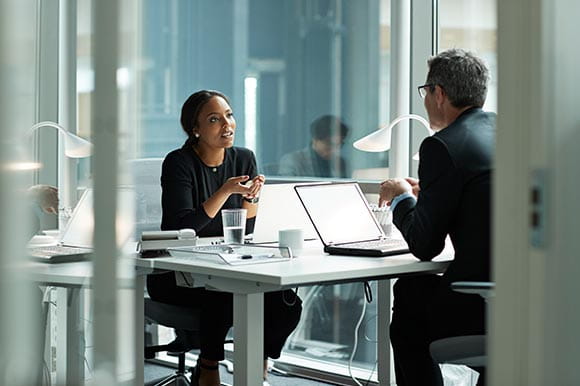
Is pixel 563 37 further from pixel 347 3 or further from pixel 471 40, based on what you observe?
pixel 347 3

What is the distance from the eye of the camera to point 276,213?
3584 millimetres

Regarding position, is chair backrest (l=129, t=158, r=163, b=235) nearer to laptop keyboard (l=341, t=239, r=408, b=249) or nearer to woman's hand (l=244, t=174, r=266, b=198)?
woman's hand (l=244, t=174, r=266, b=198)

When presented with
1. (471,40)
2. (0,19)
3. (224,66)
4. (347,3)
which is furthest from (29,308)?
(224,66)

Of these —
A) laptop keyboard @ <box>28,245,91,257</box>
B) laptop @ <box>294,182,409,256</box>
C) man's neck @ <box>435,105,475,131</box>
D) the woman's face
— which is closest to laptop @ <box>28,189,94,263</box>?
laptop keyboard @ <box>28,245,91,257</box>

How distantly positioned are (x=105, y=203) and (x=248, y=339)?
1517mm

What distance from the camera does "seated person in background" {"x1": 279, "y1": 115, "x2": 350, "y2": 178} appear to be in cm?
496

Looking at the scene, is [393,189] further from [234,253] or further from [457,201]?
[234,253]

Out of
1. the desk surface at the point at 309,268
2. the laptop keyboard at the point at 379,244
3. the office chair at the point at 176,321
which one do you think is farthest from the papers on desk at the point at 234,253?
the office chair at the point at 176,321

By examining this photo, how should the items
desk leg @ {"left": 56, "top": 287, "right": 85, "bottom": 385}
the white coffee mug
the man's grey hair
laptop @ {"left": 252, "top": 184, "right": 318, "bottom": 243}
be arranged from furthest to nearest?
laptop @ {"left": 252, "top": 184, "right": 318, "bottom": 243}
the white coffee mug
the man's grey hair
desk leg @ {"left": 56, "top": 287, "right": 85, "bottom": 385}

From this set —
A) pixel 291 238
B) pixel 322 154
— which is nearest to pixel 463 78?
pixel 291 238

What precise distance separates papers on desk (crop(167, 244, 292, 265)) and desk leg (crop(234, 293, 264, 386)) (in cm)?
13

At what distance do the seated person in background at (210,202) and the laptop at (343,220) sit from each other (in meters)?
0.48

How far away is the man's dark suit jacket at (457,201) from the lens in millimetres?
3012

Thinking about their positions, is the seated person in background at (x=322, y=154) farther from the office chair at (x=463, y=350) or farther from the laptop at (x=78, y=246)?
the laptop at (x=78, y=246)
